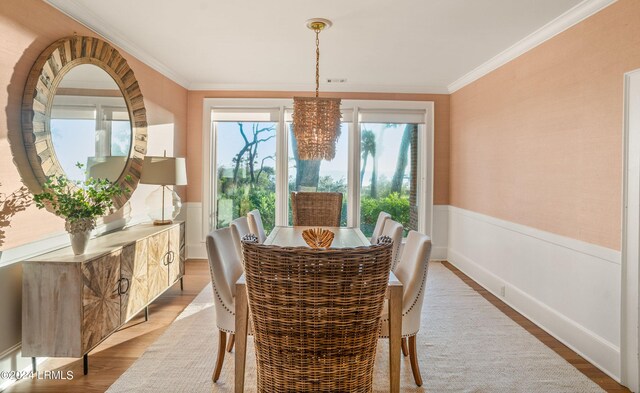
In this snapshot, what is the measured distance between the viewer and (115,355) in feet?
9.76

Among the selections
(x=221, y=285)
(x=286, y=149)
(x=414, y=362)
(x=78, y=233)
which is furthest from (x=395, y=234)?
(x=286, y=149)

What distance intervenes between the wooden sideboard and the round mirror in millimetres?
675

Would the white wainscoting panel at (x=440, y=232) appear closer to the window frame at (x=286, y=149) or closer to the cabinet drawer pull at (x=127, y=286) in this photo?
the window frame at (x=286, y=149)

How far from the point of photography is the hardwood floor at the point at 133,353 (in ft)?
8.39

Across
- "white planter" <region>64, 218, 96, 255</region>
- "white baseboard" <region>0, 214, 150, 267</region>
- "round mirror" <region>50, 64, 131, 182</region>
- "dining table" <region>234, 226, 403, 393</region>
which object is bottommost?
Answer: "dining table" <region>234, 226, 403, 393</region>

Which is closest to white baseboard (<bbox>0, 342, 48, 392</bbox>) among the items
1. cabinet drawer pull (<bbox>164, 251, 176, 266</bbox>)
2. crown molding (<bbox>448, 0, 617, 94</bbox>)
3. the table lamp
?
cabinet drawer pull (<bbox>164, 251, 176, 266</bbox>)

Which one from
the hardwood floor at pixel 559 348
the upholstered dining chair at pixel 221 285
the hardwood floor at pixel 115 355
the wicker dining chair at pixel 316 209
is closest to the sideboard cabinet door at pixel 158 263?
the hardwood floor at pixel 115 355

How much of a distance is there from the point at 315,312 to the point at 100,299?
1.85 metres

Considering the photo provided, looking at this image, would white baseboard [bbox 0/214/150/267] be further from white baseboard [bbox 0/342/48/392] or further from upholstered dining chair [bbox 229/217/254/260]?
upholstered dining chair [bbox 229/217/254/260]

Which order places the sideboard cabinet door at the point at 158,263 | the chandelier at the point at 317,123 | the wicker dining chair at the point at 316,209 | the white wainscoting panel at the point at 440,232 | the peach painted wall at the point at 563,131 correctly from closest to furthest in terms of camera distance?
the peach painted wall at the point at 563,131 → the chandelier at the point at 317,123 → the sideboard cabinet door at the point at 158,263 → the wicker dining chair at the point at 316,209 → the white wainscoting panel at the point at 440,232

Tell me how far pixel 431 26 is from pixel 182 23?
2128 millimetres

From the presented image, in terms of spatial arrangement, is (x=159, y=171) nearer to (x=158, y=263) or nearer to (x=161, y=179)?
(x=161, y=179)

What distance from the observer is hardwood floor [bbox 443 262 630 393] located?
2652mm

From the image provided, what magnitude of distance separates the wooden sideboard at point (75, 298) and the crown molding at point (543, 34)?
12.6ft
